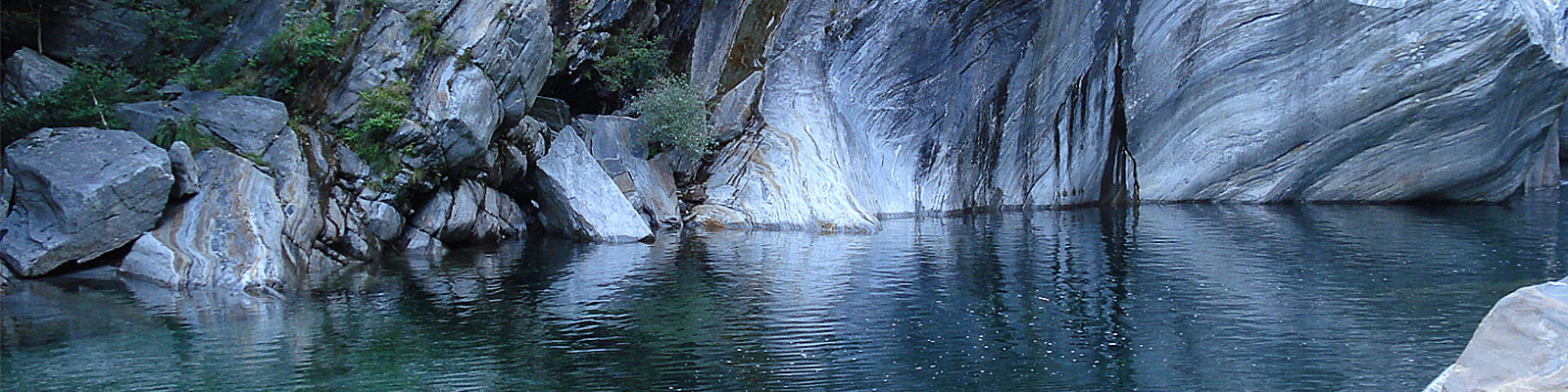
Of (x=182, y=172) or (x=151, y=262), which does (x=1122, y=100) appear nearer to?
(x=182, y=172)

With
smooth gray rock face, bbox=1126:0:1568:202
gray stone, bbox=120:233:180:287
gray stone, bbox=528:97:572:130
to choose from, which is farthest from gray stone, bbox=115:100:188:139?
smooth gray rock face, bbox=1126:0:1568:202

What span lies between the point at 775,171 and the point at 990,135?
10.2 metres

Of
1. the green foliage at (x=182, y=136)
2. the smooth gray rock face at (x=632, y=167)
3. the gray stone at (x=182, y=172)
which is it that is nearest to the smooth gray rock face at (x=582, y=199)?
the smooth gray rock face at (x=632, y=167)

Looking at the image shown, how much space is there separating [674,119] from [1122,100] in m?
17.4

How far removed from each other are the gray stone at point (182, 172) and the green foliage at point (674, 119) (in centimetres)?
1388

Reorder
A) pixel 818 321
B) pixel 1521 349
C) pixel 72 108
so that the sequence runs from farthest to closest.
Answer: pixel 72 108
pixel 818 321
pixel 1521 349

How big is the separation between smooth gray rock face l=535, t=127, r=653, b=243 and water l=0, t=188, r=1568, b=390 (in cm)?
307

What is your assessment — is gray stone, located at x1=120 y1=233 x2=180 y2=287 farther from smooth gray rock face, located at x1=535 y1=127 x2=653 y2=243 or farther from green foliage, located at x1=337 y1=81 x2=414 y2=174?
smooth gray rock face, located at x1=535 y1=127 x2=653 y2=243

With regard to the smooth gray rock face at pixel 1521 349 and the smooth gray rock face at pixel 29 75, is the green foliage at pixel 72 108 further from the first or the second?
the smooth gray rock face at pixel 1521 349

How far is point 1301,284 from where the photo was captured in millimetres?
18031

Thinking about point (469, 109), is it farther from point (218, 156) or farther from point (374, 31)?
point (218, 156)

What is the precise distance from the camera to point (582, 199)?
27.7m

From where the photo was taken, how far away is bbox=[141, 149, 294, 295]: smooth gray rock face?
18.0m

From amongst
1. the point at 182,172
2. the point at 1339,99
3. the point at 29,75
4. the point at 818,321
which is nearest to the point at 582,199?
the point at 182,172
